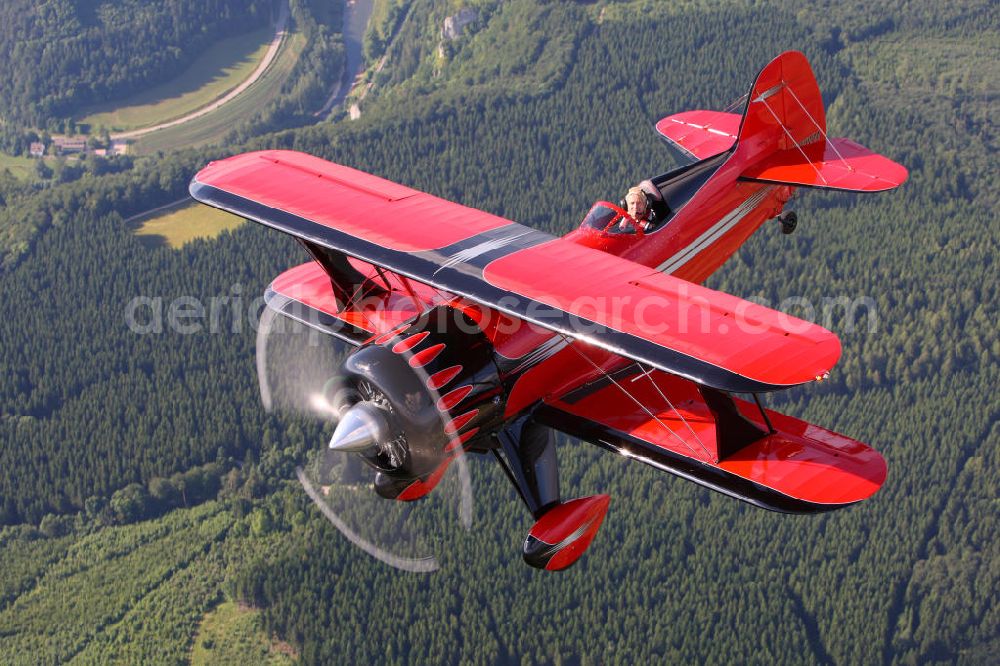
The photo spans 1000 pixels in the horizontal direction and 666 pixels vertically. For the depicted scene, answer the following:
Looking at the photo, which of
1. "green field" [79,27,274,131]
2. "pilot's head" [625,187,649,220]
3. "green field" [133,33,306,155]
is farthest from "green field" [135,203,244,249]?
"pilot's head" [625,187,649,220]

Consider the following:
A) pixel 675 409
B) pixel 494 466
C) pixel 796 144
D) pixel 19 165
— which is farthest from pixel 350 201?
pixel 19 165

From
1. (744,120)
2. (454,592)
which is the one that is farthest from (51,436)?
(744,120)

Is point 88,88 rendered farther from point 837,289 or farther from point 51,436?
point 837,289

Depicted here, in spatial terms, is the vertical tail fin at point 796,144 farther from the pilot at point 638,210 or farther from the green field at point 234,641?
the green field at point 234,641

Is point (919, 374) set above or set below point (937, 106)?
below

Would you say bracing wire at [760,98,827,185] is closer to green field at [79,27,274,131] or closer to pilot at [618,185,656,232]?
pilot at [618,185,656,232]

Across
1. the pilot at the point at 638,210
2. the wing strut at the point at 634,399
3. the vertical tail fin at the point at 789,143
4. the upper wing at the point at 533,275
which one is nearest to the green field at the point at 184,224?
the vertical tail fin at the point at 789,143
